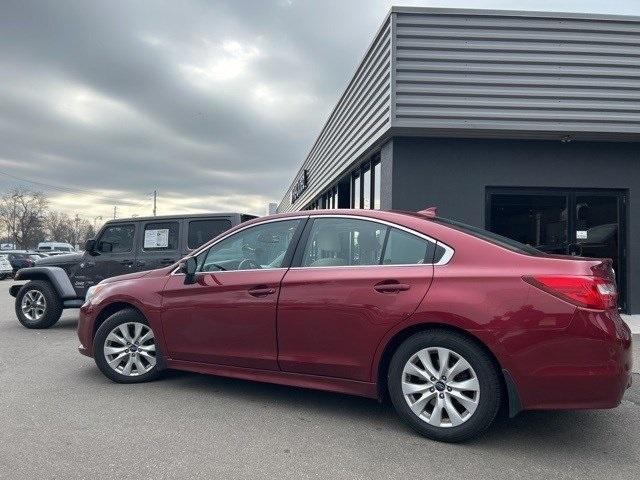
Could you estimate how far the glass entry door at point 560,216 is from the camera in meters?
9.01

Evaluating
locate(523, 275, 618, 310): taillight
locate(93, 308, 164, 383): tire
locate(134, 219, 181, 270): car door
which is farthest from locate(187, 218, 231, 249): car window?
locate(523, 275, 618, 310): taillight

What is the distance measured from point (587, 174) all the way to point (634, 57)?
7.04 feet

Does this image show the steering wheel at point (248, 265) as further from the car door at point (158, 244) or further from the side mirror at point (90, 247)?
the side mirror at point (90, 247)

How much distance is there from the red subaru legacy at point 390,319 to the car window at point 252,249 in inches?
0.5

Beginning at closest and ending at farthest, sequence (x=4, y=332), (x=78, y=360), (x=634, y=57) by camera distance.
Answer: (x=78, y=360)
(x=4, y=332)
(x=634, y=57)

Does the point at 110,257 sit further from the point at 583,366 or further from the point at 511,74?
the point at 511,74

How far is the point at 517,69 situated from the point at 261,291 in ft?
22.6

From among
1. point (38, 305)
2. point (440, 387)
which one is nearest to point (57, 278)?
point (38, 305)

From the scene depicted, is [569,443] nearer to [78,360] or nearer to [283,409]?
[283,409]

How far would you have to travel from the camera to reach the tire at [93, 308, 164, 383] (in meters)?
4.72

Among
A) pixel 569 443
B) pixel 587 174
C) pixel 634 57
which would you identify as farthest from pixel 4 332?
pixel 634 57

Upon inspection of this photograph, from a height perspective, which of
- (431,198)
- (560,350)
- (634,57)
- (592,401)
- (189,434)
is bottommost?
(189,434)

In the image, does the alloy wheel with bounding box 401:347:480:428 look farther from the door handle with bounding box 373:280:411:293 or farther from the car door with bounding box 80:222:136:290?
the car door with bounding box 80:222:136:290

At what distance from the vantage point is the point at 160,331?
4.57m
